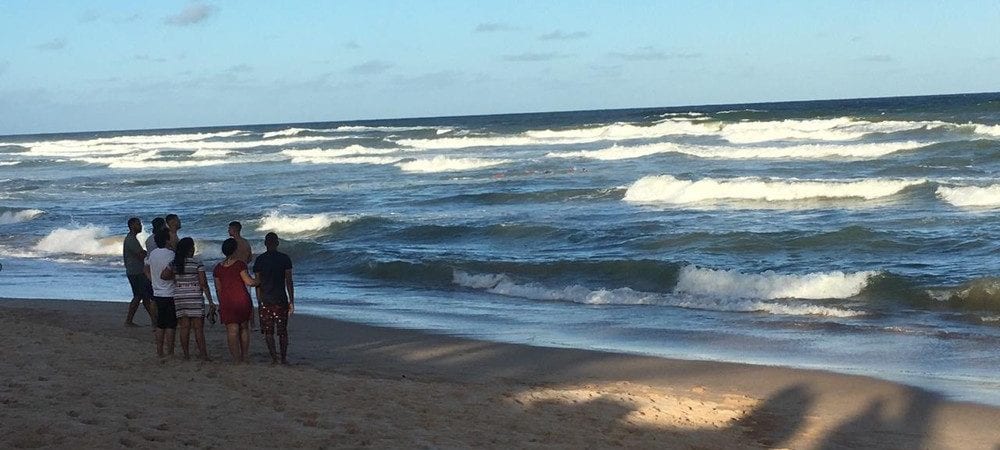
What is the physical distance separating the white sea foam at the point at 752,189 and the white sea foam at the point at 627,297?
406 inches

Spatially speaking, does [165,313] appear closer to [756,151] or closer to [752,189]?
[752,189]

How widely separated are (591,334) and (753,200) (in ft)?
45.4

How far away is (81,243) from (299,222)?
175 inches

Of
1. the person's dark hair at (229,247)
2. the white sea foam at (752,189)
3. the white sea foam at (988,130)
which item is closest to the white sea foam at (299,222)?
the white sea foam at (752,189)

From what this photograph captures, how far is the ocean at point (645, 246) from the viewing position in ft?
38.6

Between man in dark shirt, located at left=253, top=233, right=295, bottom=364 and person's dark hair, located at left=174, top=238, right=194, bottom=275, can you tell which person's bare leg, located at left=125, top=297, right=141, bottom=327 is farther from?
person's dark hair, located at left=174, top=238, right=194, bottom=275

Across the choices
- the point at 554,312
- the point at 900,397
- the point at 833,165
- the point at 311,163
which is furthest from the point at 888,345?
the point at 311,163

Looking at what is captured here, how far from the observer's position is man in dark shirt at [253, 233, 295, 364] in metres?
A: 9.59

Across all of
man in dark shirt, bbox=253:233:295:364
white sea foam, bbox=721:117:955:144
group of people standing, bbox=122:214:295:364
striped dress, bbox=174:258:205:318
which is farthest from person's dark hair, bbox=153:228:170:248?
white sea foam, bbox=721:117:955:144

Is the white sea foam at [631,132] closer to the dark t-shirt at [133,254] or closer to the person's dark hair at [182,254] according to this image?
the dark t-shirt at [133,254]

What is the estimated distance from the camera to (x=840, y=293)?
13867 millimetres

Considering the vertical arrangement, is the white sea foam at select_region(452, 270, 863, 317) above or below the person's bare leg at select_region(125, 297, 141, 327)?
below

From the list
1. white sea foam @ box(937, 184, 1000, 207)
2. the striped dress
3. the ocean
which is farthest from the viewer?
white sea foam @ box(937, 184, 1000, 207)

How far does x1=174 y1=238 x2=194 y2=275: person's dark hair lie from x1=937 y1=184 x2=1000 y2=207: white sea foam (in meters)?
16.5
